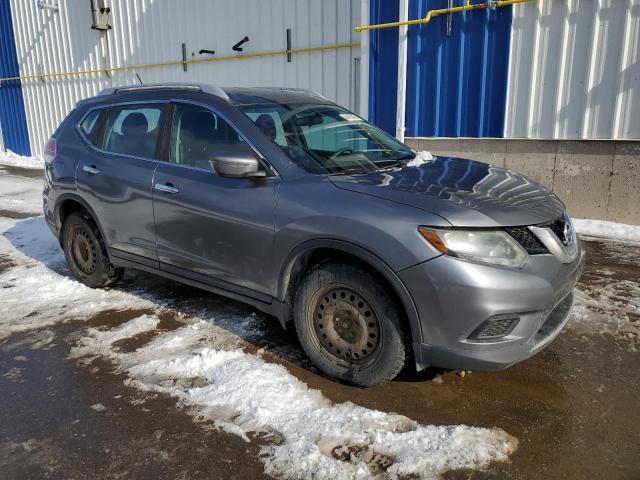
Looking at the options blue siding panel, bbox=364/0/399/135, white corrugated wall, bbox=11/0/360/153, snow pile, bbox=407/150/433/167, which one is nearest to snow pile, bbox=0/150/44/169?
white corrugated wall, bbox=11/0/360/153

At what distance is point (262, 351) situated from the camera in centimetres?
369

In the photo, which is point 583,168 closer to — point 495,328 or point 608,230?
point 608,230

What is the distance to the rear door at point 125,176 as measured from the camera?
13.6 ft

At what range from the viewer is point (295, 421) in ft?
9.39

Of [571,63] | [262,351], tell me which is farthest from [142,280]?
[571,63]

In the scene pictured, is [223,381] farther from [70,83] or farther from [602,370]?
[70,83]

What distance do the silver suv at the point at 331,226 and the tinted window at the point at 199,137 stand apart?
0.5 inches

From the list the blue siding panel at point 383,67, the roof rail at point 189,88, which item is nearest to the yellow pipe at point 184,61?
the blue siding panel at point 383,67

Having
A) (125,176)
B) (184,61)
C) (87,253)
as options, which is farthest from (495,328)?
(184,61)

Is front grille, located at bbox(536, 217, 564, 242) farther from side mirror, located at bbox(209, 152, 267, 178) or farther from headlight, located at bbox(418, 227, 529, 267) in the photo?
side mirror, located at bbox(209, 152, 267, 178)

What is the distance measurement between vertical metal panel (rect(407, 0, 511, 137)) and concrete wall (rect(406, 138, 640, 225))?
0.32 m

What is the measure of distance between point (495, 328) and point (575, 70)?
5272 millimetres

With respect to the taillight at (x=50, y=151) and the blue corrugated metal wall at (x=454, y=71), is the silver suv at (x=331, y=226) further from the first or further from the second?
the blue corrugated metal wall at (x=454, y=71)

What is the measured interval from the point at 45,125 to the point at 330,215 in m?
15.7
